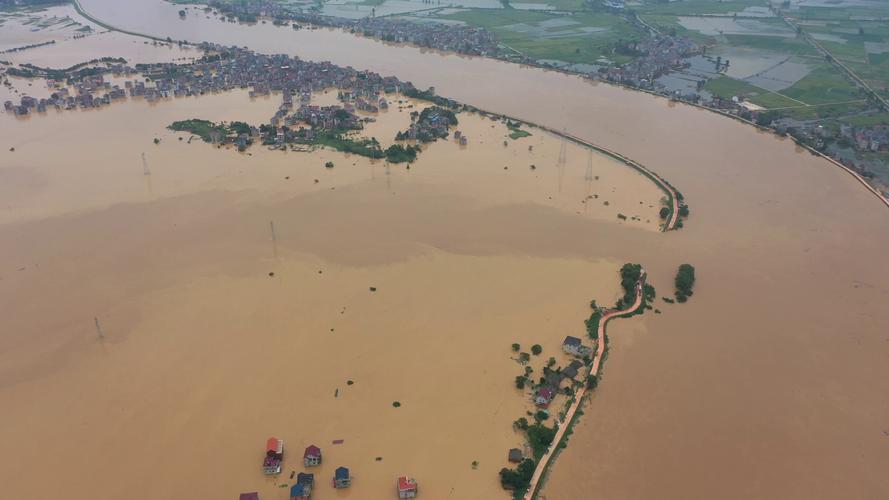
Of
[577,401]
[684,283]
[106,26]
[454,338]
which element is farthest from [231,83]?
[577,401]

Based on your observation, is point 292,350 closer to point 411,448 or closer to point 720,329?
point 411,448

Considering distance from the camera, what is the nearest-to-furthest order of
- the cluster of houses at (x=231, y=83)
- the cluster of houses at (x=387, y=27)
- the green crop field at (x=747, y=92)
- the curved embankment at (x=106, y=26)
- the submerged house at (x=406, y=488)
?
1. the submerged house at (x=406, y=488)
2. the cluster of houses at (x=231, y=83)
3. the green crop field at (x=747, y=92)
4. the cluster of houses at (x=387, y=27)
5. the curved embankment at (x=106, y=26)

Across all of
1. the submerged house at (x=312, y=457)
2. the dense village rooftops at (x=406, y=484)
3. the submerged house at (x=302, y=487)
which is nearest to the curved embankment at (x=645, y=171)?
the dense village rooftops at (x=406, y=484)

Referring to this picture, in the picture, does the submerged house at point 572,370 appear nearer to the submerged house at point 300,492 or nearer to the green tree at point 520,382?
the green tree at point 520,382

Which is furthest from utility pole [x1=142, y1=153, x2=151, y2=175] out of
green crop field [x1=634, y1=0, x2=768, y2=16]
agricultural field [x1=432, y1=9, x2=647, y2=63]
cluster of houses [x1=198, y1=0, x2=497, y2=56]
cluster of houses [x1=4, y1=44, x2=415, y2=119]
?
green crop field [x1=634, y1=0, x2=768, y2=16]

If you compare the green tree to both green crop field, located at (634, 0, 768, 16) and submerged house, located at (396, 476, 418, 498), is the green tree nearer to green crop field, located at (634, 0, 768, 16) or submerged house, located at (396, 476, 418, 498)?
submerged house, located at (396, 476, 418, 498)
